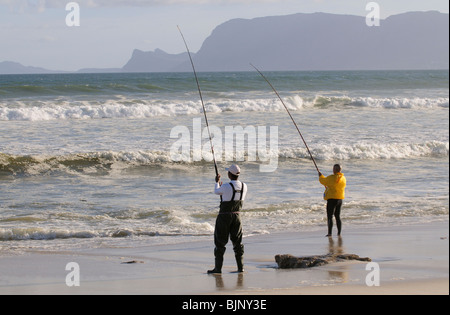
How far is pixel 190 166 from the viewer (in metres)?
15.3

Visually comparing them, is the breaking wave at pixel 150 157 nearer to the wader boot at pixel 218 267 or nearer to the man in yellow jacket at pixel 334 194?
the man in yellow jacket at pixel 334 194

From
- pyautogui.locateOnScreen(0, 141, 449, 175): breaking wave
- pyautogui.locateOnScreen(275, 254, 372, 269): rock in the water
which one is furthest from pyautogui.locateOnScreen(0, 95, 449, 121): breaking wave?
pyautogui.locateOnScreen(275, 254, 372, 269): rock in the water

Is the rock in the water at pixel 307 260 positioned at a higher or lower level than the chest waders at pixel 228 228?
lower

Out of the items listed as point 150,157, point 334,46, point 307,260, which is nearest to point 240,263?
point 307,260

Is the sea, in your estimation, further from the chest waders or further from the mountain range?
the mountain range

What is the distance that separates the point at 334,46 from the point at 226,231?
461 ft

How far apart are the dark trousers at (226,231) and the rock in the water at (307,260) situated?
437mm

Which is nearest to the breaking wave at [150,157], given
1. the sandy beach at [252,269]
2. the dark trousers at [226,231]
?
the sandy beach at [252,269]

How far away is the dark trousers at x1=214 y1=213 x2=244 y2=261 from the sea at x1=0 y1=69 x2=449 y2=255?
2139mm

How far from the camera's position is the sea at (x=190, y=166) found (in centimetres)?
961

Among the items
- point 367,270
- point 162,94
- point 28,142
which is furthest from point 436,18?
point 367,270

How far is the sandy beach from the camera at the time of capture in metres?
5.61

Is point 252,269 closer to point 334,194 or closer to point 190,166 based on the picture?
point 334,194
